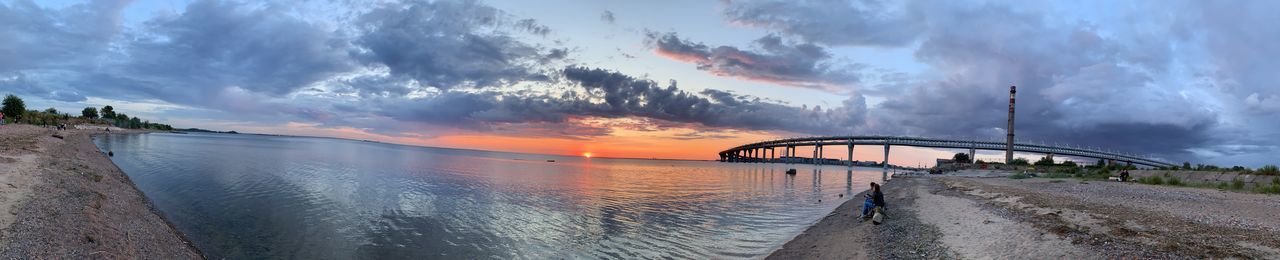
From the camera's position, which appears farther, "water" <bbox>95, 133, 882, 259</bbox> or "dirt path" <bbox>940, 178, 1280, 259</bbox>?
"water" <bbox>95, 133, 882, 259</bbox>

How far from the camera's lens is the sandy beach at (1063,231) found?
1241 cm

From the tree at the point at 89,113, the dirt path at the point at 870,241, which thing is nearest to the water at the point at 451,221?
the dirt path at the point at 870,241

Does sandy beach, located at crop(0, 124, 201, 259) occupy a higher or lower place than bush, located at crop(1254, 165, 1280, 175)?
lower

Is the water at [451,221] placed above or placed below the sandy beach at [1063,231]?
below

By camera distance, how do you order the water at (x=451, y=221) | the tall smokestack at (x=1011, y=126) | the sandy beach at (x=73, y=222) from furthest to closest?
the tall smokestack at (x=1011, y=126) < the water at (x=451, y=221) < the sandy beach at (x=73, y=222)

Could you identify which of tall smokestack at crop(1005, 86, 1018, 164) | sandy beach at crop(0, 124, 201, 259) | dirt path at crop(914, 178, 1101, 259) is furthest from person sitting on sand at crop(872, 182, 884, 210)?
tall smokestack at crop(1005, 86, 1018, 164)

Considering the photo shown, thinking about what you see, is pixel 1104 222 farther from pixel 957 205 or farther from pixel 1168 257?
pixel 957 205

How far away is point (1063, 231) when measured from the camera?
587 inches

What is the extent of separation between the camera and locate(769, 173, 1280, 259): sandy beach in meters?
12.4

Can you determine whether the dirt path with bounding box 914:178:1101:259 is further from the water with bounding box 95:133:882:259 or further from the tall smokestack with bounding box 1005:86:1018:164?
the tall smokestack with bounding box 1005:86:1018:164

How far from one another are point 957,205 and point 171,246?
33.1m

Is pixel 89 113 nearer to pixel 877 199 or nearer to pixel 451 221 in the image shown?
pixel 451 221

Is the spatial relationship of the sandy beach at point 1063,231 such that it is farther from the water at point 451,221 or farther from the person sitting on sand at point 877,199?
the water at point 451,221

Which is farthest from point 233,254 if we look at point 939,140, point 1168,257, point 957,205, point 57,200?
point 939,140
